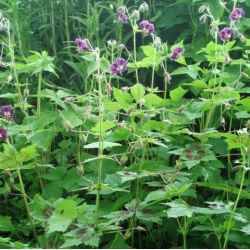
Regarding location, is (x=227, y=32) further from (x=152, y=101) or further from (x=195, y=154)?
(x=195, y=154)

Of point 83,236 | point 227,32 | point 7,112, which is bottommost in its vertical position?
point 83,236

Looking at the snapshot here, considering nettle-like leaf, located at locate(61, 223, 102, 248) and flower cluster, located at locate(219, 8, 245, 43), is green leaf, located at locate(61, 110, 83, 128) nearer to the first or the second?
nettle-like leaf, located at locate(61, 223, 102, 248)

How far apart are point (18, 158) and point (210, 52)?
2.61ft

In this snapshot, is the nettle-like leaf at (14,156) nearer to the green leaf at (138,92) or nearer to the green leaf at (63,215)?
the green leaf at (63,215)

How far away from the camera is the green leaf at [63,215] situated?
148 centimetres

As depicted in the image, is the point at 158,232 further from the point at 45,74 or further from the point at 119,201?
the point at 45,74

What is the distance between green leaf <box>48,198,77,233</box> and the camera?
4.85ft

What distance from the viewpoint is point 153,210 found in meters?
1.63

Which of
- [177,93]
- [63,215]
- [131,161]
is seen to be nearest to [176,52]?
[177,93]

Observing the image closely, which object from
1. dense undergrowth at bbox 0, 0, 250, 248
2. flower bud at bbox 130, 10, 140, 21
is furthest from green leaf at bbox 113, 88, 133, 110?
flower bud at bbox 130, 10, 140, 21

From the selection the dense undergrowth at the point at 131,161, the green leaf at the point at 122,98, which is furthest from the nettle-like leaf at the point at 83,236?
the green leaf at the point at 122,98

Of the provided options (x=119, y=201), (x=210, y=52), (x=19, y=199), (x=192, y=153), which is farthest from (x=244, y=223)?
(x=19, y=199)

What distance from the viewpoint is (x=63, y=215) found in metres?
1.51

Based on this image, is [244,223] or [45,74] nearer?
[244,223]
